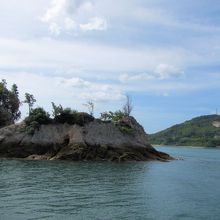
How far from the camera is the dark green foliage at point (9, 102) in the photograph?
94.1 m

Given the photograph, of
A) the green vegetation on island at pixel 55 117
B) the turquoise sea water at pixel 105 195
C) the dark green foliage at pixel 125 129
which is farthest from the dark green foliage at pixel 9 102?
the turquoise sea water at pixel 105 195

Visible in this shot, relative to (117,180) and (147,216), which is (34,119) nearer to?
(117,180)

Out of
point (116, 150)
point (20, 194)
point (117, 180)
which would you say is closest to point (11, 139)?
point (116, 150)

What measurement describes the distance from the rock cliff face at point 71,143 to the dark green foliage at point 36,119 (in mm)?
764

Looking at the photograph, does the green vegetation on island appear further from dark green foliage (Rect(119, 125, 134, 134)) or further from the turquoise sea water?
the turquoise sea water

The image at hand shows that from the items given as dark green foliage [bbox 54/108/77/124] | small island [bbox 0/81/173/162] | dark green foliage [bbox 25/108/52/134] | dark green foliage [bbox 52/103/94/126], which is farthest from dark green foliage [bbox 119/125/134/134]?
dark green foliage [bbox 25/108/52/134]

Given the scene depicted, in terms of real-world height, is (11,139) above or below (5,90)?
below

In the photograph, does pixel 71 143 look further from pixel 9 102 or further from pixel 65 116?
pixel 9 102

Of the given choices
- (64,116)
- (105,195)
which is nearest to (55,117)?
(64,116)

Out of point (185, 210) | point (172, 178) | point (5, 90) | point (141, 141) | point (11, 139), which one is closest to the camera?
point (185, 210)

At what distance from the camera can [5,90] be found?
96625mm

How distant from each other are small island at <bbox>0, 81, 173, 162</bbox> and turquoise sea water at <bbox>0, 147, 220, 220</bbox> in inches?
839

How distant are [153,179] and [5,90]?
5548 centimetres

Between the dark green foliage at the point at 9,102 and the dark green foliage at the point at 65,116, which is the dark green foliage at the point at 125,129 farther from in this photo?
the dark green foliage at the point at 9,102
